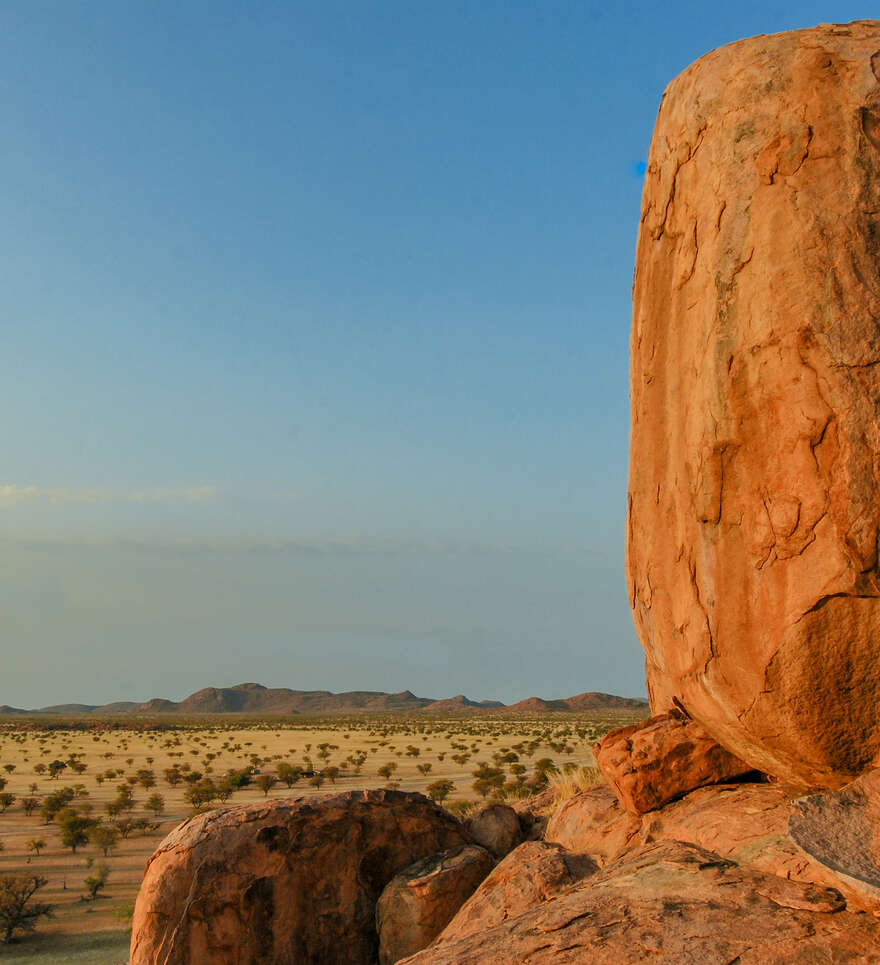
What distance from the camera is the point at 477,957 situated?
517cm

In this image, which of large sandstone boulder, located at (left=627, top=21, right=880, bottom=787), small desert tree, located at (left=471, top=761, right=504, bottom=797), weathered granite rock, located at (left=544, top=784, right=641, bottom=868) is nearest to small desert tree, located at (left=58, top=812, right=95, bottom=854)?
small desert tree, located at (left=471, top=761, right=504, bottom=797)

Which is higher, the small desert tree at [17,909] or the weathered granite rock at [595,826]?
the weathered granite rock at [595,826]

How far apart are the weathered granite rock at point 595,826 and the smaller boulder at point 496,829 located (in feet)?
2.49

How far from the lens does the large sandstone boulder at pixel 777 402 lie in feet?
18.3

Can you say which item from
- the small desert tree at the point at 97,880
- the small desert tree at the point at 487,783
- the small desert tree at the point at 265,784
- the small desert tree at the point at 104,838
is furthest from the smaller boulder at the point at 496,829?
the small desert tree at the point at 265,784

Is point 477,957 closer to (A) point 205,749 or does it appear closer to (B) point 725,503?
(B) point 725,503

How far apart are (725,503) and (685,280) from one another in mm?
1764

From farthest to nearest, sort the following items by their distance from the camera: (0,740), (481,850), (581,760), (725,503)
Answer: (0,740) < (581,760) < (481,850) < (725,503)

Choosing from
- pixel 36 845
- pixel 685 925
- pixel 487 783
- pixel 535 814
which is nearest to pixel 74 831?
pixel 36 845

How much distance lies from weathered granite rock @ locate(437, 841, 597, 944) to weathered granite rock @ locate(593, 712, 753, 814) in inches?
28.9

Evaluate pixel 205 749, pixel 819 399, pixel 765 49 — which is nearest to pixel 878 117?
pixel 765 49

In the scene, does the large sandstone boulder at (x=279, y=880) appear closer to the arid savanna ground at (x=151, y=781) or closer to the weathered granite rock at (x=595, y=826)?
the weathered granite rock at (x=595, y=826)

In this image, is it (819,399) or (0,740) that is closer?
(819,399)

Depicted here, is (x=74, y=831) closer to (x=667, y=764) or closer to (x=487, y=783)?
(x=487, y=783)
